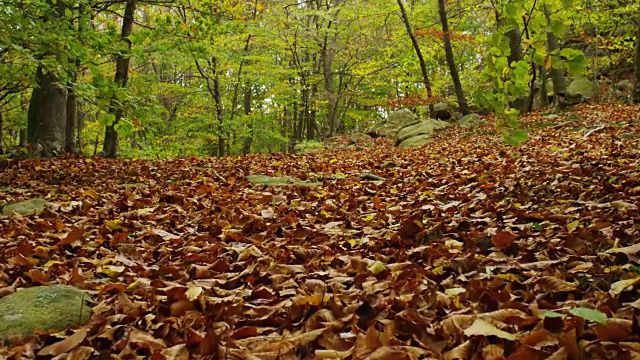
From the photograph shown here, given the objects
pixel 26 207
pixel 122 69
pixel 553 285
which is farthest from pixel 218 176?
pixel 553 285

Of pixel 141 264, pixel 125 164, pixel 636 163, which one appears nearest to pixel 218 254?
pixel 141 264

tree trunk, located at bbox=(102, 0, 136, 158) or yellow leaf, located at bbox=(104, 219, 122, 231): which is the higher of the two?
tree trunk, located at bbox=(102, 0, 136, 158)

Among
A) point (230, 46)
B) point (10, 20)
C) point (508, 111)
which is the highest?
point (230, 46)

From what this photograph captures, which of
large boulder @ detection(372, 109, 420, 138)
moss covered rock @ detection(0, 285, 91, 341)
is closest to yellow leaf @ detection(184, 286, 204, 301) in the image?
moss covered rock @ detection(0, 285, 91, 341)

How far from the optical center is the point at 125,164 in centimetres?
862

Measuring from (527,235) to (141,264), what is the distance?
107 inches

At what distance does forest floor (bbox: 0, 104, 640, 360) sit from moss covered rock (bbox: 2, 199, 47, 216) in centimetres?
21

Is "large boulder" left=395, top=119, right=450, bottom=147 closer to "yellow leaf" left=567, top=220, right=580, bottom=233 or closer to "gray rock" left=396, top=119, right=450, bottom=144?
"gray rock" left=396, top=119, right=450, bottom=144

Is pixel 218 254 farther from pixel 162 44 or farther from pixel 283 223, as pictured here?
pixel 162 44

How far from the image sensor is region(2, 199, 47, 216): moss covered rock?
470 cm

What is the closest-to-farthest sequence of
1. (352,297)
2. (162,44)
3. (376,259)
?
(352,297), (376,259), (162,44)

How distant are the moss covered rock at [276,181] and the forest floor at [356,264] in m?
0.29

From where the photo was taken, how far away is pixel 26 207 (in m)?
4.84

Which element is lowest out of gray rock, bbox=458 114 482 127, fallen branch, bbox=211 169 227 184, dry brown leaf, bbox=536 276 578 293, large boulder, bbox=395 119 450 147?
dry brown leaf, bbox=536 276 578 293
